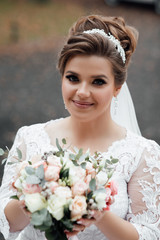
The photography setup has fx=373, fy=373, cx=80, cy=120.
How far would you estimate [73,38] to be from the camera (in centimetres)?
256

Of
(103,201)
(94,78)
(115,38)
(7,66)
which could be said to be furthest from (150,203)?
(7,66)

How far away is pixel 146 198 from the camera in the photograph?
250cm

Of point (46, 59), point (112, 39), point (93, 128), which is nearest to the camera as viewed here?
point (112, 39)

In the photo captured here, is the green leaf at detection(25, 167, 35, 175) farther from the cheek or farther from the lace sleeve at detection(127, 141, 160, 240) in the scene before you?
the lace sleeve at detection(127, 141, 160, 240)

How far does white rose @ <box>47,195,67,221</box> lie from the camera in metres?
1.80

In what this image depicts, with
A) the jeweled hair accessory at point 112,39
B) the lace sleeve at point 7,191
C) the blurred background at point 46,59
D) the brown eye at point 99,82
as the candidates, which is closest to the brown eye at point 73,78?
the brown eye at point 99,82

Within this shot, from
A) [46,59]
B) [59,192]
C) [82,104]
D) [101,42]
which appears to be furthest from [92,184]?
[46,59]

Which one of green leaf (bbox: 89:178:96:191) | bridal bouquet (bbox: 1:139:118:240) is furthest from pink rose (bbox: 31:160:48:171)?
green leaf (bbox: 89:178:96:191)

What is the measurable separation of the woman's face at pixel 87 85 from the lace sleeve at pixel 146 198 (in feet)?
1.65

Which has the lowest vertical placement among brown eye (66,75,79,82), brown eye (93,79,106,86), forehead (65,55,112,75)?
brown eye (93,79,106,86)

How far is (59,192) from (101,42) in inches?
45.7

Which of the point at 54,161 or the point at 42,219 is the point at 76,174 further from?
the point at 42,219

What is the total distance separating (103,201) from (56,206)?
0.24 metres

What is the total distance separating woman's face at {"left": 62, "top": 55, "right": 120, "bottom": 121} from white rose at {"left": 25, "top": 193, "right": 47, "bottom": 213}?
82 cm
